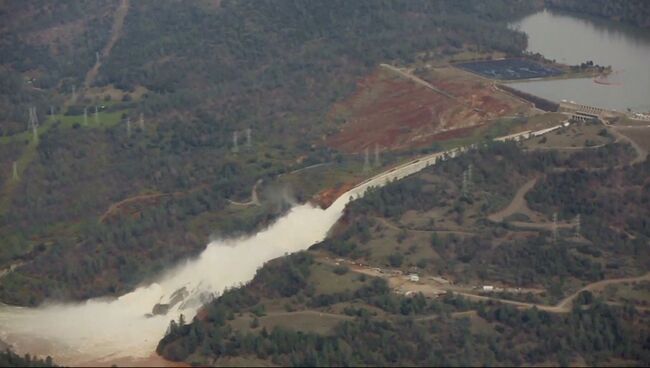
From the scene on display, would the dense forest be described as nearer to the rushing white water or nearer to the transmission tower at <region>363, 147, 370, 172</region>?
the rushing white water

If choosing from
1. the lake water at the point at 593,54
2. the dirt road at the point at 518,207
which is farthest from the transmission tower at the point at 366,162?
the dirt road at the point at 518,207

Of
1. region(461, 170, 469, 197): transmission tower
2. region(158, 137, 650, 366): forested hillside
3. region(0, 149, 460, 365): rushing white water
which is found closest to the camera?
region(158, 137, 650, 366): forested hillside

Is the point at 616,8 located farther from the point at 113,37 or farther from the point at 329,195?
the point at 329,195

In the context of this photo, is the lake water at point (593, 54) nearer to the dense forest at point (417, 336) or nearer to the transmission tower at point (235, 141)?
the transmission tower at point (235, 141)

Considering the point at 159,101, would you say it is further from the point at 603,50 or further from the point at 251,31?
the point at 603,50

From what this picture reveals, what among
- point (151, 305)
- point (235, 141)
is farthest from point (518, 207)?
point (235, 141)

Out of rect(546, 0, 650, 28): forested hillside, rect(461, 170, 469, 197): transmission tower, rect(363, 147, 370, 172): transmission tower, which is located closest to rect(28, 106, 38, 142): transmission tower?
rect(363, 147, 370, 172): transmission tower
